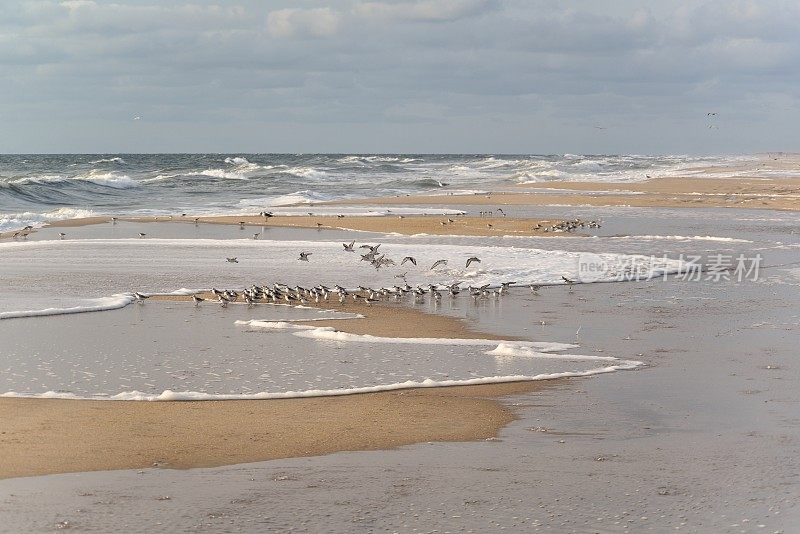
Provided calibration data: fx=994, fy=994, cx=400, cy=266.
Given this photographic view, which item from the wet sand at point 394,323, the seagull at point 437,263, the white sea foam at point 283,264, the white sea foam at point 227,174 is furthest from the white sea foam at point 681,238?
the white sea foam at point 227,174

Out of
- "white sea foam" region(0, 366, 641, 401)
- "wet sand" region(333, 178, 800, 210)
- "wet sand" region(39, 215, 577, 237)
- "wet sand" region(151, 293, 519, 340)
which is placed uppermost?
"wet sand" region(333, 178, 800, 210)

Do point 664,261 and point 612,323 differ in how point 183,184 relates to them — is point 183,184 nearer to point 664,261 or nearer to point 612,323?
point 664,261

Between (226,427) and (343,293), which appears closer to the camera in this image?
(226,427)

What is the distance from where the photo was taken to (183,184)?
2314 inches

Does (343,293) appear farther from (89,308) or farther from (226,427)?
(226,427)

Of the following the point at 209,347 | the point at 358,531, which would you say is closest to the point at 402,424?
the point at 358,531

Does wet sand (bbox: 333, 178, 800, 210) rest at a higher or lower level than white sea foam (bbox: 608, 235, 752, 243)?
higher

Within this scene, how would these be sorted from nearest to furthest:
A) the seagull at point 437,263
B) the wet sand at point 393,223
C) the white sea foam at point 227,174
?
the seagull at point 437,263, the wet sand at point 393,223, the white sea foam at point 227,174

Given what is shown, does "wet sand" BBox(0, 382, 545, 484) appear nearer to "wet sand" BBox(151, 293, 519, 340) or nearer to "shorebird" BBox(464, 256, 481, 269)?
"wet sand" BBox(151, 293, 519, 340)

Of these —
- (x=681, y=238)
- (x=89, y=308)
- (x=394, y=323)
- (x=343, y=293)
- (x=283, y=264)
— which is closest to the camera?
(x=394, y=323)

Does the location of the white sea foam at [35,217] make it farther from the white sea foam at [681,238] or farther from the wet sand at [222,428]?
the wet sand at [222,428]

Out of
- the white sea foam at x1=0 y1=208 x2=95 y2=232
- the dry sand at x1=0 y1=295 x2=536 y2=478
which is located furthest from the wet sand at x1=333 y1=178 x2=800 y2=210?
the dry sand at x1=0 y1=295 x2=536 y2=478

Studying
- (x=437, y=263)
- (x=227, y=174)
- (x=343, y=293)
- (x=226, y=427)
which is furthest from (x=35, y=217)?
(x=227, y=174)

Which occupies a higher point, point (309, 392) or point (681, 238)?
point (681, 238)
